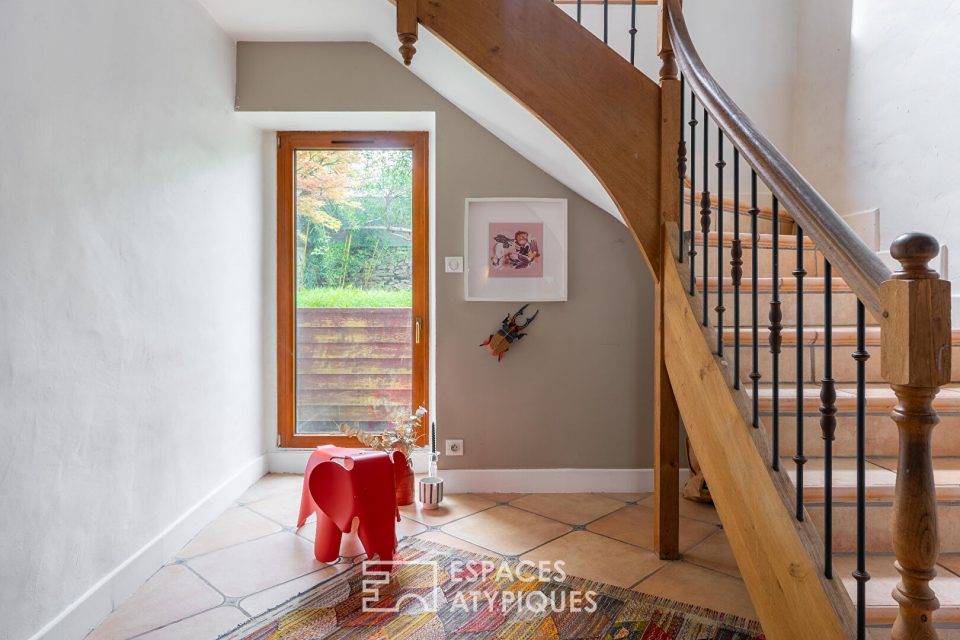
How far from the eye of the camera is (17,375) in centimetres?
148

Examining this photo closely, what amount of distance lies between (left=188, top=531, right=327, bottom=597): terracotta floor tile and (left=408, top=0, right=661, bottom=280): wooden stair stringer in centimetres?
183

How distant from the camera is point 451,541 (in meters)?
2.37

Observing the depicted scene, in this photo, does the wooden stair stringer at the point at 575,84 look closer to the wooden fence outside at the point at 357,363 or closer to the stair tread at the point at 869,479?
the stair tread at the point at 869,479

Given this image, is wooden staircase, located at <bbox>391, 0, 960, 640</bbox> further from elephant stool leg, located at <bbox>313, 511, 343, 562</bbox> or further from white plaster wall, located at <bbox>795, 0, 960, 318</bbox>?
elephant stool leg, located at <bbox>313, 511, 343, 562</bbox>

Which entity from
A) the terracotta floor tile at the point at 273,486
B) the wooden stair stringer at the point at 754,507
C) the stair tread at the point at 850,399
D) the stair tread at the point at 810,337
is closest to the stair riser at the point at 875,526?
the wooden stair stringer at the point at 754,507

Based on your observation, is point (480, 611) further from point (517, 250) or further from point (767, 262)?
point (767, 262)

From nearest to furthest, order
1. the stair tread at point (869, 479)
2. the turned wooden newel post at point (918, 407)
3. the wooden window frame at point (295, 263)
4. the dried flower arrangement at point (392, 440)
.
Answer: the turned wooden newel post at point (918, 407), the stair tread at point (869, 479), the dried flower arrangement at point (392, 440), the wooden window frame at point (295, 263)

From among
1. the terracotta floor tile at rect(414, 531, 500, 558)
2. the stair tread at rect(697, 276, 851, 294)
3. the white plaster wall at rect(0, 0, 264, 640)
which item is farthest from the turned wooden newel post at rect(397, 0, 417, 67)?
the terracotta floor tile at rect(414, 531, 500, 558)

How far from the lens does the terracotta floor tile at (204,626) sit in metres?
1.70

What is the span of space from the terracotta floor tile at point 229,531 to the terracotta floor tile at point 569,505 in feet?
3.93

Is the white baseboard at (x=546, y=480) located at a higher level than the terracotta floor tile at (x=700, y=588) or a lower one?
higher

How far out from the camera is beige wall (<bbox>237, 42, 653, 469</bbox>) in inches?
114

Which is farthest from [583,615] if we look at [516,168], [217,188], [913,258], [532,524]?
[217,188]

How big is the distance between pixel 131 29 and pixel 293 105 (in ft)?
3.15
